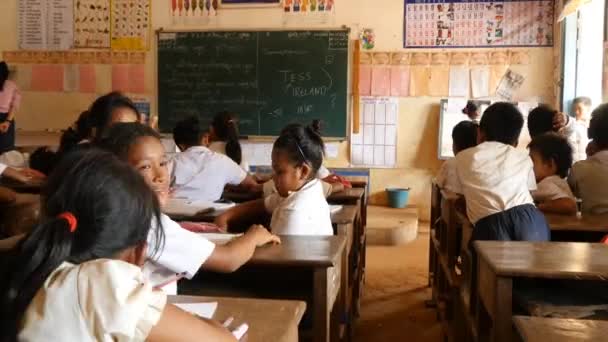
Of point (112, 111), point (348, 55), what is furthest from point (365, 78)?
point (112, 111)

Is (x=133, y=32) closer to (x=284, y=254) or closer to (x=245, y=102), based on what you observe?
(x=245, y=102)

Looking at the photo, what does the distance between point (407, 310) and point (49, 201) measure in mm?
2870

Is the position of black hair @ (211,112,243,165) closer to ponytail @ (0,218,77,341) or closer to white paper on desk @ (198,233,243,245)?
white paper on desk @ (198,233,243,245)

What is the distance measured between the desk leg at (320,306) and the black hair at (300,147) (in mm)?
649

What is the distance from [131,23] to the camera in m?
5.95

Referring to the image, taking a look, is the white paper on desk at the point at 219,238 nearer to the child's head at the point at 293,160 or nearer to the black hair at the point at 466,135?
the child's head at the point at 293,160

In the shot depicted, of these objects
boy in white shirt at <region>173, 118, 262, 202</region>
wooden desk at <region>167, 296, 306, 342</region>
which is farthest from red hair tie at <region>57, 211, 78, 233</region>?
boy in white shirt at <region>173, 118, 262, 202</region>

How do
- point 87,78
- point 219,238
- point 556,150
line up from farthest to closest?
point 87,78 < point 556,150 < point 219,238

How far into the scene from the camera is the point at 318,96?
569cm

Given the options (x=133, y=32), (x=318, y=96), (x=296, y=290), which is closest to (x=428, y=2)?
(x=318, y=96)

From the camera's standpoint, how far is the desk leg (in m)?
1.64

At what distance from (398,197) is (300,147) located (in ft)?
11.6

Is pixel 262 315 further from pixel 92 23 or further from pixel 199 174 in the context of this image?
pixel 92 23

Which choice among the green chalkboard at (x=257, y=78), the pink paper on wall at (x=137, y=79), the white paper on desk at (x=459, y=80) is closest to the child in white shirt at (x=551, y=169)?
the white paper on desk at (x=459, y=80)
